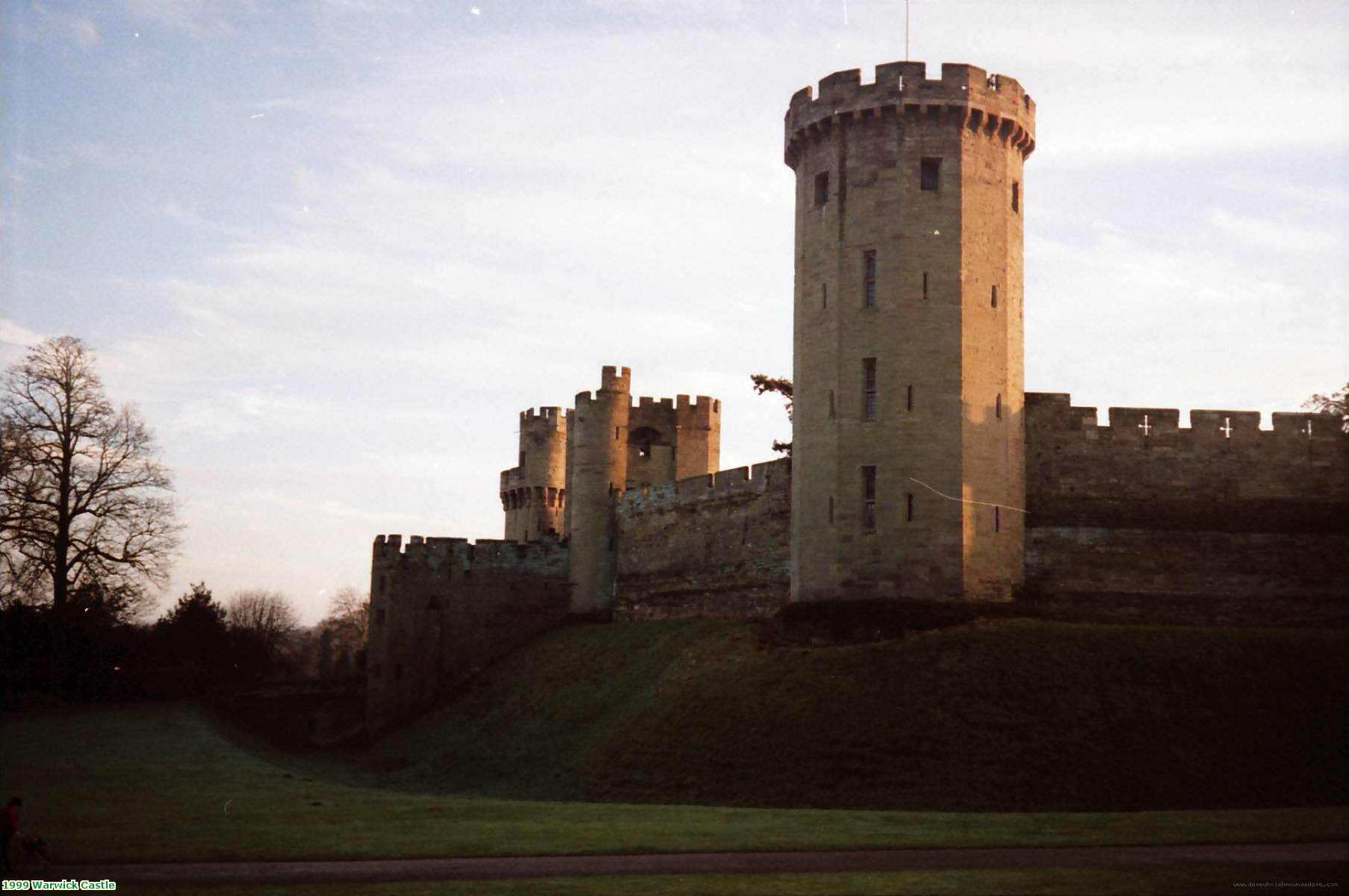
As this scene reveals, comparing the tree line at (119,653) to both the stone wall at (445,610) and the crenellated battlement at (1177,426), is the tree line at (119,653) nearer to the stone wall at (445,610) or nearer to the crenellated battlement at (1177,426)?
the stone wall at (445,610)

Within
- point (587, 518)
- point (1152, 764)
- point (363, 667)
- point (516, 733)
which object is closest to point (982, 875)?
point (1152, 764)

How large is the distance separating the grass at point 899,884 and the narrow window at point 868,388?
21108 millimetres

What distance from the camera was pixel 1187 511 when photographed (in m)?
40.5

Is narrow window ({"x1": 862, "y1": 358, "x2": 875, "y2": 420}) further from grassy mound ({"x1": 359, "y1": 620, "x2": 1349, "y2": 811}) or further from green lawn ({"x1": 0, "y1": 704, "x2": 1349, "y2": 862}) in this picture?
green lawn ({"x1": 0, "y1": 704, "x2": 1349, "y2": 862})

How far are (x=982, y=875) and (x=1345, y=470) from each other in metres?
26.2

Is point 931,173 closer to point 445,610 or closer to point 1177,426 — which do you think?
point 1177,426

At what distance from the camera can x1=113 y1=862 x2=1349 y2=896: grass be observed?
60.0ft


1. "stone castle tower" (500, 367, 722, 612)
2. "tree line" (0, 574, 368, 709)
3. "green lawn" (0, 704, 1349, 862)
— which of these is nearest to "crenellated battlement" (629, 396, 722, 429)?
"stone castle tower" (500, 367, 722, 612)

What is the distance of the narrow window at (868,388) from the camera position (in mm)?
40125

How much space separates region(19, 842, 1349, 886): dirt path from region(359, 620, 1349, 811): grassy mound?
8.21m

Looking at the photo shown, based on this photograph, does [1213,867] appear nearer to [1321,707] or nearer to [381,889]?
[381,889]

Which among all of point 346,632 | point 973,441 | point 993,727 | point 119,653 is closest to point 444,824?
point 993,727

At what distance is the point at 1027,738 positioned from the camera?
32.6m

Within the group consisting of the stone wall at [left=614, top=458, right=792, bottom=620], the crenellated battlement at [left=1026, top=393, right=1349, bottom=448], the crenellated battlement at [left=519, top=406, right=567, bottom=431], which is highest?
the crenellated battlement at [left=519, top=406, right=567, bottom=431]
